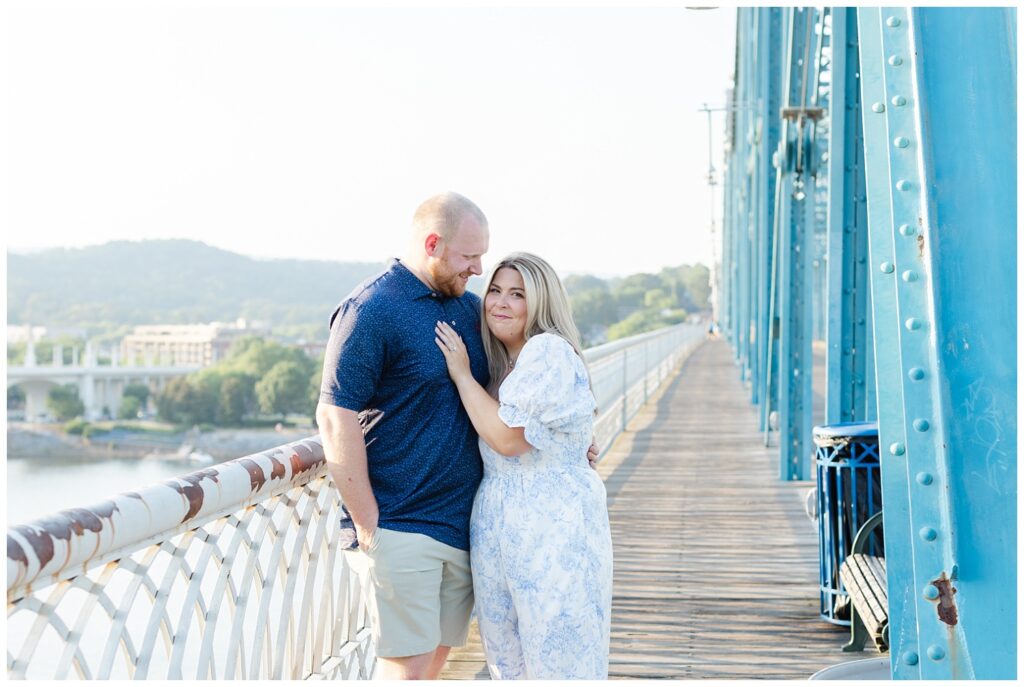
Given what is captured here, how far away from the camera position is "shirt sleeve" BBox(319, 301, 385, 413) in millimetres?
2648

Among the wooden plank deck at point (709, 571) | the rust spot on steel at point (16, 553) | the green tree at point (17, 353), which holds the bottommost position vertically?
the green tree at point (17, 353)

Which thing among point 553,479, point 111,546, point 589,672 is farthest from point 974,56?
point 111,546

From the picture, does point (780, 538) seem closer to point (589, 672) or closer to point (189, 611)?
point (589, 672)

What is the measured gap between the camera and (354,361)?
265 centimetres

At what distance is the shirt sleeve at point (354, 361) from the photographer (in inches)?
104

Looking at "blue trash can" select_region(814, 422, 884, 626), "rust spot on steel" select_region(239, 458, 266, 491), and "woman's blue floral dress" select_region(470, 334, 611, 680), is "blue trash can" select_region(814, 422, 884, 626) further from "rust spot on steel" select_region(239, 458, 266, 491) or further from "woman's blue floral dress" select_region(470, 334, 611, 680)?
"rust spot on steel" select_region(239, 458, 266, 491)

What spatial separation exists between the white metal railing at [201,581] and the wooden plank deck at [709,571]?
95 centimetres

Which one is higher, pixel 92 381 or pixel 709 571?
pixel 709 571

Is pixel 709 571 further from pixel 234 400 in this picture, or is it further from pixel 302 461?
pixel 234 400

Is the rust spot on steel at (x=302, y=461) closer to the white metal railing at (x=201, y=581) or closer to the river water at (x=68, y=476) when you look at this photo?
the white metal railing at (x=201, y=581)

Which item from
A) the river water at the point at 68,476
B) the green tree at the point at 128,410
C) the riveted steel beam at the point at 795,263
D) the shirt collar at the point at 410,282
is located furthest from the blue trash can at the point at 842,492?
the green tree at the point at 128,410

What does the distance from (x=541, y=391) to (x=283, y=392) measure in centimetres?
9009

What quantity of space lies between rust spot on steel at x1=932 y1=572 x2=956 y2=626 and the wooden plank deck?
185 centimetres

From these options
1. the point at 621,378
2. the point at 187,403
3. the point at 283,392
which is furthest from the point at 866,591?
the point at 187,403
